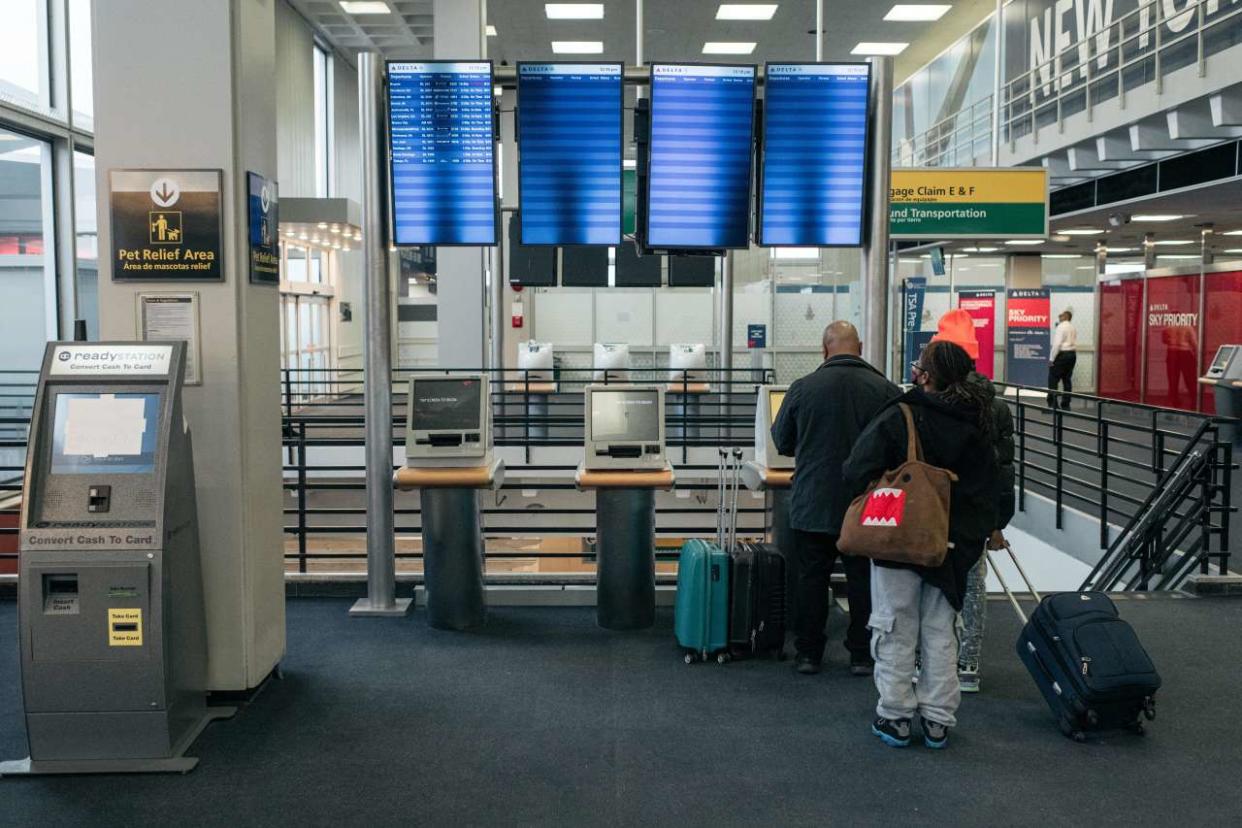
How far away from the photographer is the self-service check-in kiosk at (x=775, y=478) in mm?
5121

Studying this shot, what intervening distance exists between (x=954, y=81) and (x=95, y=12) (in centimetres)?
1409

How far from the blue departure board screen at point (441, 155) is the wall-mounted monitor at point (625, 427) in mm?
1048

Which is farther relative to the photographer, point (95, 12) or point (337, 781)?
point (95, 12)

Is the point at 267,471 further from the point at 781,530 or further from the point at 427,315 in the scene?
the point at 427,315

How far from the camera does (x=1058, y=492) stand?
8.45 meters

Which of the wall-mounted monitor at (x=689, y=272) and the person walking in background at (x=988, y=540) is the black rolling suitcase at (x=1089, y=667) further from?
the wall-mounted monitor at (x=689, y=272)

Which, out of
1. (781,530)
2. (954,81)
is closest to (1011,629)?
(781,530)

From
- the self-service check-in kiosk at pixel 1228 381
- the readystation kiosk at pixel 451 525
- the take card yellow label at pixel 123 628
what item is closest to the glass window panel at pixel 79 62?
the readystation kiosk at pixel 451 525

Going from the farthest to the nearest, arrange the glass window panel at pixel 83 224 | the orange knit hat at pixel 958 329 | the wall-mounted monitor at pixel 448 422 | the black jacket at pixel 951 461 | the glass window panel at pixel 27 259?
the glass window panel at pixel 83 224, the glass window panel at pixel 27 259, the wall-mounted monitor at pixel 448 422, the orange knit hat at pixel 958 329, the black jacket at pixel 951 461

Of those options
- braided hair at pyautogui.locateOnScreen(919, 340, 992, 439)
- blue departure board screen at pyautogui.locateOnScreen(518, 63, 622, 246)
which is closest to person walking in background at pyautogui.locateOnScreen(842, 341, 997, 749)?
braided hair at pyautogui.locateOnScreen(919, 340, 992, 439)

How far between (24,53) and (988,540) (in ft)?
29.3

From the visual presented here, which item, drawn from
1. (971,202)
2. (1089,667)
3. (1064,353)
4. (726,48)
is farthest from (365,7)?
(1089,667)

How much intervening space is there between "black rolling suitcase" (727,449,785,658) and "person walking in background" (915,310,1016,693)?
807mm

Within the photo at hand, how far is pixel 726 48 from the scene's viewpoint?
51.6ft
